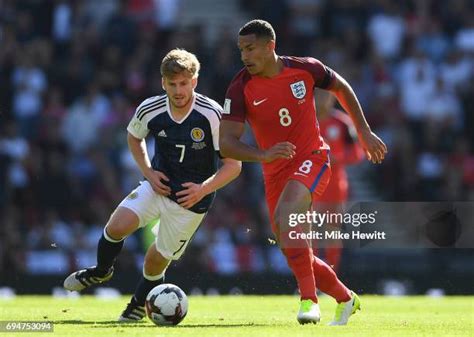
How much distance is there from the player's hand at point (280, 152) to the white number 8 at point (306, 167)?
42 centimetres

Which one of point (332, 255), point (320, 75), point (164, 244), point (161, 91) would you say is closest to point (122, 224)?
point (164, 244)

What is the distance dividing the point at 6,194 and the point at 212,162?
8339 mm

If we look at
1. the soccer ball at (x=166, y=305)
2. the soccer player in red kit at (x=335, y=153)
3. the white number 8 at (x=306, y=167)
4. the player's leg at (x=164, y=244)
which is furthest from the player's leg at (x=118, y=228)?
→ the soccer player in red kit at (x=335, y=153)

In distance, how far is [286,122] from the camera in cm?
989

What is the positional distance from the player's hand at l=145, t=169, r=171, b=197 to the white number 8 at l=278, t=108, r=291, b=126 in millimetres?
1061

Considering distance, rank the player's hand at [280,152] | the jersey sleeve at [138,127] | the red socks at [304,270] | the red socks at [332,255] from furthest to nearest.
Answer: the red socks at [332,255]
the jersey sleeve at [138,127]
the red socks at [304,270]
the player's hand at [280,152]

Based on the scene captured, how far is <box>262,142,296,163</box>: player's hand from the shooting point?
9266mm

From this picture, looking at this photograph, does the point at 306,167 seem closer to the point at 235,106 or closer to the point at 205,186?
the point at 235,106

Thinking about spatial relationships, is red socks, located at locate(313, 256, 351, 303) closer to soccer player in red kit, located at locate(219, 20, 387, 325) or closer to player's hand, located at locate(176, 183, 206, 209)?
soccer player in red kit, located at locate(219, 20, 387, 325)

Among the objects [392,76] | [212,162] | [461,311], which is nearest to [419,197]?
[392,76]

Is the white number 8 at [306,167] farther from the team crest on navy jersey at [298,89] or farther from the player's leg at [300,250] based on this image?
the team crest on navy jersey at [298,89]

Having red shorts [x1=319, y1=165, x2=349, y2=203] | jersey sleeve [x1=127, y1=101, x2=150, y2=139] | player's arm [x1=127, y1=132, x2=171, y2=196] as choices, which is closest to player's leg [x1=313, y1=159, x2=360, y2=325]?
player's arm [x1=127, y1=132, x2=171, y2=196]

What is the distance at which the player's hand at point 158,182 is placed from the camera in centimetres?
1015

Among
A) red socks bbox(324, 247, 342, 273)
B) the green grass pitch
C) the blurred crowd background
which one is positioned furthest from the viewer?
the blurred crowd background
